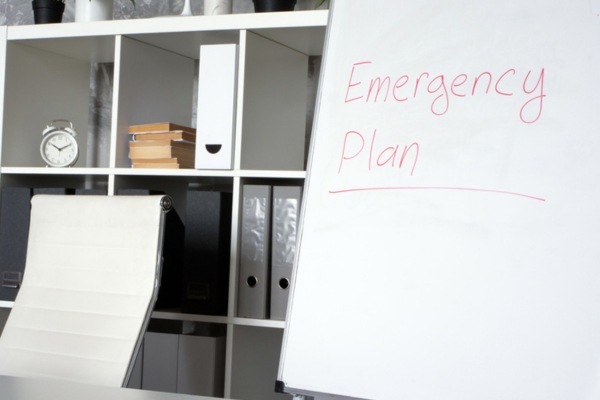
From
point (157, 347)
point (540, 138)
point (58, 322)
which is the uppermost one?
point (540, 138)

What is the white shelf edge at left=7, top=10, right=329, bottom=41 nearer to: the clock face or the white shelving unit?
the white shelving unit

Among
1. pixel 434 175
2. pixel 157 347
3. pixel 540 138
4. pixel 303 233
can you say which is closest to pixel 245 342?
pixel 157 347

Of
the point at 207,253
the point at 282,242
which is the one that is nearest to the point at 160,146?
the point at 207,253

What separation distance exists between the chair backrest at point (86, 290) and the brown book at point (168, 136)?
0.45 m

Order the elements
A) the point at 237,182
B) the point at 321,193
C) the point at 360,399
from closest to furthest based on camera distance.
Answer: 1. the point at 360,399
2. the point at 321,193
3. the point at 237,182

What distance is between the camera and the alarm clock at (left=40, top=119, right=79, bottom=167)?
2328mm

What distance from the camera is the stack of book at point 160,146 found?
2.16 m

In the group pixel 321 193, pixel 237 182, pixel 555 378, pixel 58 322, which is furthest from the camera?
pixel 237 182

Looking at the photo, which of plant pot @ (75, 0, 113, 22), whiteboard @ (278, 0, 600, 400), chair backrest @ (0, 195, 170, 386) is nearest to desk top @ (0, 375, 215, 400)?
whiteboard @ (278, 0, 600, 400)

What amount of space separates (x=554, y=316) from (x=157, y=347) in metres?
1.30

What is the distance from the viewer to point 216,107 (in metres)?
2.05

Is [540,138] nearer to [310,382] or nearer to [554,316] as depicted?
[554,316]

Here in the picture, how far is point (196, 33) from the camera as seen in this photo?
2135 mm

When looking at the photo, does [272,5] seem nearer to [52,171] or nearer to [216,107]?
[216,107]
